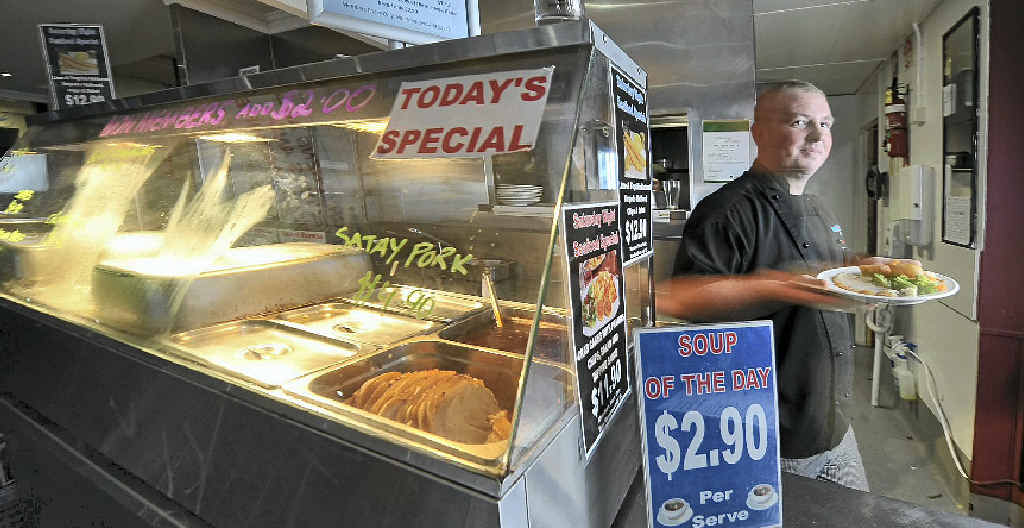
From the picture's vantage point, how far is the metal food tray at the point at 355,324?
5.15ft

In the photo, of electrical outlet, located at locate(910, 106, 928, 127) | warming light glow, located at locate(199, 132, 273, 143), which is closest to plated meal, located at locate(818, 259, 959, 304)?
warming light glow, located at locate(199, 132, 273, 143)

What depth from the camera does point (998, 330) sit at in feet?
10.1

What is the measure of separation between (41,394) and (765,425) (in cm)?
257

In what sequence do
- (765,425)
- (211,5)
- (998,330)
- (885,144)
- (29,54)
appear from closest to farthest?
1. (765,425)
2. (998,330)
3. (211,5)
4. (885,144)
5. (29,54)

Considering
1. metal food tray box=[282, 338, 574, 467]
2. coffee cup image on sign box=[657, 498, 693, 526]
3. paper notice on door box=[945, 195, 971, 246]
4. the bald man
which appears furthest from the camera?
paper notice on door box=[945, 195, 971, 246]

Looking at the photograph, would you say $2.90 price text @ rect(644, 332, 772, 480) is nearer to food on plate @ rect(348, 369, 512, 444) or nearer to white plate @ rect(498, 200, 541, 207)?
food on plate @ rect(348, 369, 512, 444)

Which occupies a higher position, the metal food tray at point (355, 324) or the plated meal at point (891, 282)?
the plated meal at point (891, 282)

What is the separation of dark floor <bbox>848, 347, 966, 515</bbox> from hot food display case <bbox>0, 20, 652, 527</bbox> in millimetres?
2949

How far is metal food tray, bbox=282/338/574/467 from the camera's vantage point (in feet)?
3.03

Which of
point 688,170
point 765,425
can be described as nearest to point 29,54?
point 688,170

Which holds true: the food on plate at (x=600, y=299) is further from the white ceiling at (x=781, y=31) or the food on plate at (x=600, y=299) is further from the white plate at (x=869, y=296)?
the white ceiling at (x=781, y=31)

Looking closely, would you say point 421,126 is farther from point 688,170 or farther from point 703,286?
point 688,170

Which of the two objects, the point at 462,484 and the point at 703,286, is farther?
the point at 703,286

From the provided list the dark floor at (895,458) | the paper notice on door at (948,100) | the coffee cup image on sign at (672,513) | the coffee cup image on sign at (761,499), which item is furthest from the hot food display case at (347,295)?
the paper notice on door at (948,100)
